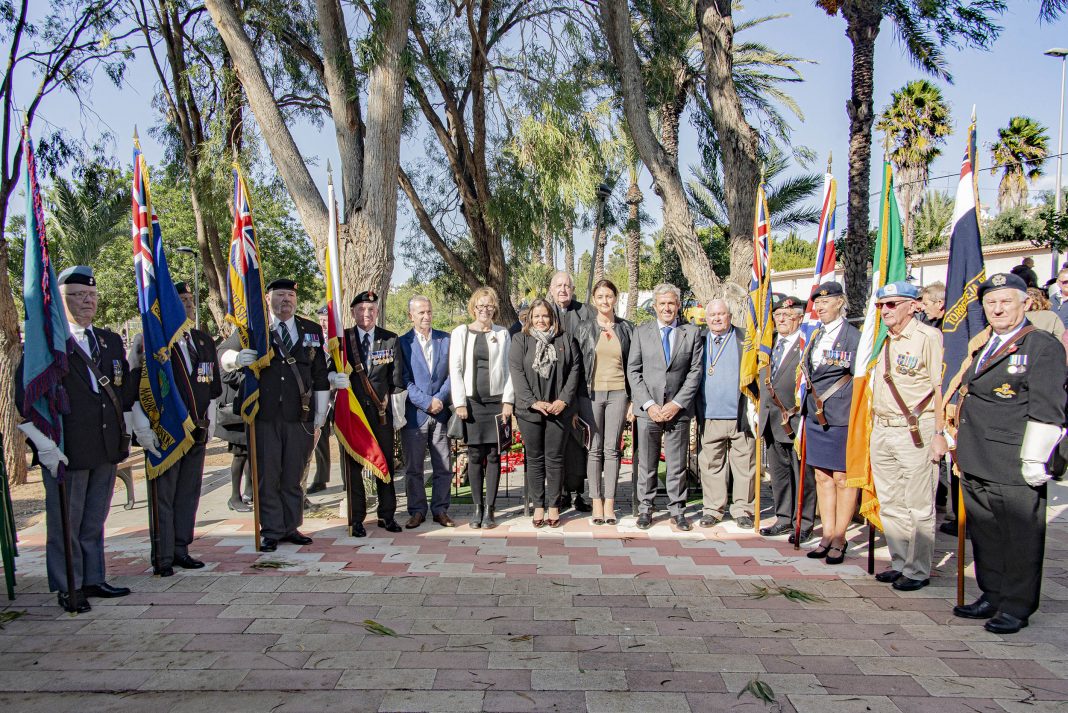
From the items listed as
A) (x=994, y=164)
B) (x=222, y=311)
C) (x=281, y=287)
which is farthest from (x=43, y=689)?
(x=994, y=164)

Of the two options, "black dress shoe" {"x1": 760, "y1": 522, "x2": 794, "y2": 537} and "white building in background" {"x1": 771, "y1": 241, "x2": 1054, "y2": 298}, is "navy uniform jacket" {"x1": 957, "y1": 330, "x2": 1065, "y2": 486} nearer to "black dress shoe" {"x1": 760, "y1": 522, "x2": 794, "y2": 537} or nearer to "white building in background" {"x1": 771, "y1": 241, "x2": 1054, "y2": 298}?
"black dress shoe" {"x1": 760, "y1": 522, "x2": 794, "y2": 537}

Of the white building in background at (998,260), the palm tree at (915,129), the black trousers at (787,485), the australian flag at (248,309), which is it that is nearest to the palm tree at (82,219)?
the australian flag at (248,309)

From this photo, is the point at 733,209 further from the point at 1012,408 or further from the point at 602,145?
the point at 1012,408

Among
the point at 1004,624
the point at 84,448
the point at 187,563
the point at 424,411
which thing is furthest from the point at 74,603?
the point at 1004,624

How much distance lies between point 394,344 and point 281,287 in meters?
1.07

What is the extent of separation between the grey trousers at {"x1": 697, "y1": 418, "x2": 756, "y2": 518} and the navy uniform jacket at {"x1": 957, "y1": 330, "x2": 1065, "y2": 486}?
2.12 metres

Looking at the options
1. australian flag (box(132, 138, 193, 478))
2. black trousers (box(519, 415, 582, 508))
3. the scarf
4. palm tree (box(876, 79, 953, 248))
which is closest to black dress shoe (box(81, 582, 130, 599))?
australian flag (box(132, 138, 193, 478))

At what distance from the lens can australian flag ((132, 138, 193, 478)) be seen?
16.6 feet

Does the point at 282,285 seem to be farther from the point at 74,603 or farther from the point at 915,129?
the point at 915,129

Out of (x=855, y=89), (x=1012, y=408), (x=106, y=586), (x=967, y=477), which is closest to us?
(x=1012, y=408)

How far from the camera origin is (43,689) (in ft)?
11.5

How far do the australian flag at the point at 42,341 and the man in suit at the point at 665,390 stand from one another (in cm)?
428

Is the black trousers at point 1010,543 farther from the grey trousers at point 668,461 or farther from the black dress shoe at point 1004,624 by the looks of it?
the grey trousers at point 668,461

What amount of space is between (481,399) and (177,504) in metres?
2.50
